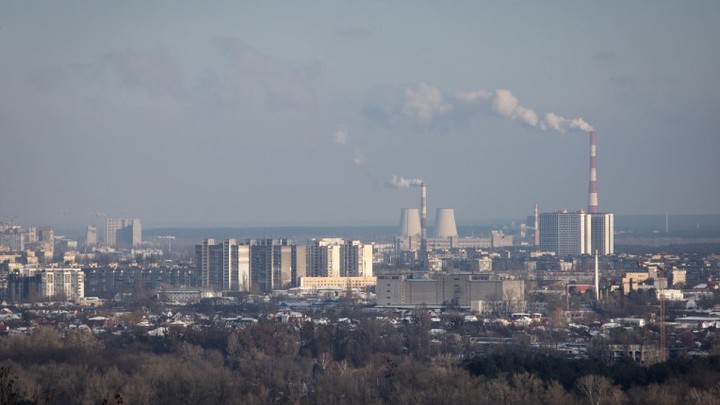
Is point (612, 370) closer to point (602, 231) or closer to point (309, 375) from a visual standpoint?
point (309, 375)

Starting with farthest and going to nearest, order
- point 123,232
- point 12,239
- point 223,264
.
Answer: point 123,232, point 12,239, point 223,264

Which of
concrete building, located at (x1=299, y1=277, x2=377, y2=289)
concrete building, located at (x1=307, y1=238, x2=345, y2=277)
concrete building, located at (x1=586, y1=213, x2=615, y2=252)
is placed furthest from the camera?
concrete building, located at (x1=586, y1=213, x2=615, y2=252)

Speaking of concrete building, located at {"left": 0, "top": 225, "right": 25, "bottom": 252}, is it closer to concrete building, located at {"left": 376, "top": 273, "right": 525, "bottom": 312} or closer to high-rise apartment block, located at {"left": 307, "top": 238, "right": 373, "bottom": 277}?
high-rise apartment block, located at {"left": 307, "top": 238, "right": 373, "bottom": 277}

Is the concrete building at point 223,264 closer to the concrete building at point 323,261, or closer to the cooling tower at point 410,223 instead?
the concrete building at point 323,261

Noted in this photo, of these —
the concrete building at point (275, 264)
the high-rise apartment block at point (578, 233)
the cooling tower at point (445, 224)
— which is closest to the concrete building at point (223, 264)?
the concrete building at point (275, 264)

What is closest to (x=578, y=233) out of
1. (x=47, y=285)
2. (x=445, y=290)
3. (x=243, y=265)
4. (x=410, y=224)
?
(x=410, y=224)

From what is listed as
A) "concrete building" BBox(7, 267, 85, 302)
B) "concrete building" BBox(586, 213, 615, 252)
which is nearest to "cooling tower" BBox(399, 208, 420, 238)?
"concrete building" BBox(586, 213, 615, 252)

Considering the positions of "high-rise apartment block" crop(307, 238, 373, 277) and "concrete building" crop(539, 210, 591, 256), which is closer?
"high-rise apartment block" crop(307, 238, 373, 277)
